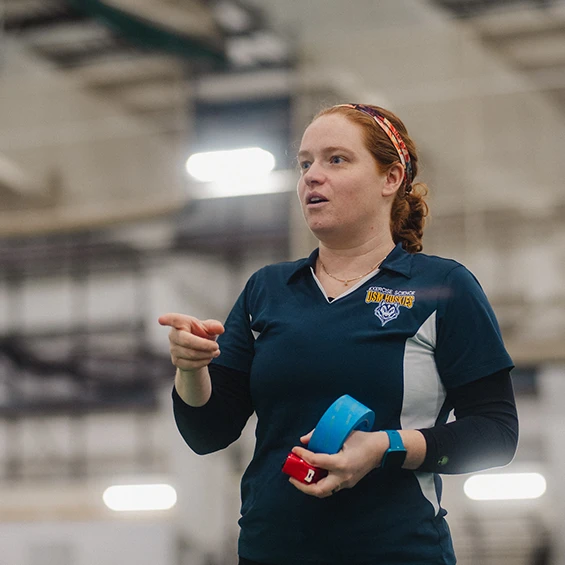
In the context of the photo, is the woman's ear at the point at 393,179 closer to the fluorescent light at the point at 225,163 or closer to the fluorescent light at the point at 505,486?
the fluorescent light at the point at 505,486

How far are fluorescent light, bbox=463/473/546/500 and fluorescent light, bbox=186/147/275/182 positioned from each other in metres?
3.01

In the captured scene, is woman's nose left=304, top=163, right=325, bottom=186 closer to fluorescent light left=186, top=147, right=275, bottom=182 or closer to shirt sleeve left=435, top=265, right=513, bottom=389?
shirt sleeve left=435, top=265, right=513, bottom=389

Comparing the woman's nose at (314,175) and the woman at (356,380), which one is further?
the woman's nose at (314,175)

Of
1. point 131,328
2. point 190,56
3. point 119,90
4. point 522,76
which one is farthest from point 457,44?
point 131,328

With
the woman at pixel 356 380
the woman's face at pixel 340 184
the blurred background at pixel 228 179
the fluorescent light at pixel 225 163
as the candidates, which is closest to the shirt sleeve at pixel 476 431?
the woman at pixel 356 380

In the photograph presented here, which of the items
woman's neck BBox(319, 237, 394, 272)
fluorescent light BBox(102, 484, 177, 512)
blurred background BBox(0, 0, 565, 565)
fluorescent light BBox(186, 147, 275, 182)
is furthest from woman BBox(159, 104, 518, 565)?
fluorescent light BBox(102, 484, 177, 512)

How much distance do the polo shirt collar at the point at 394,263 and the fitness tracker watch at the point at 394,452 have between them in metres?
0.24

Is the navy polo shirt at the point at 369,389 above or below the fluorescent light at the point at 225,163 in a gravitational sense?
below

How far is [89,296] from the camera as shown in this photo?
35.7 ft

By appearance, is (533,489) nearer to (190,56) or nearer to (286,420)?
(190,56)

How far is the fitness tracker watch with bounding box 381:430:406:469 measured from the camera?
41.9 inches

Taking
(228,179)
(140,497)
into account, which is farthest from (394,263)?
(140,497)

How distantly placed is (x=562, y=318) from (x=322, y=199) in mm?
5539

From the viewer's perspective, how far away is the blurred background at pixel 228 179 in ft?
21.6
